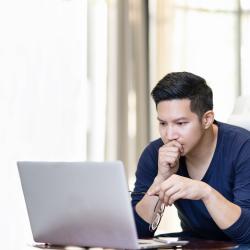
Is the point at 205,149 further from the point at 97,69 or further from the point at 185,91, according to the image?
the point at 97,69

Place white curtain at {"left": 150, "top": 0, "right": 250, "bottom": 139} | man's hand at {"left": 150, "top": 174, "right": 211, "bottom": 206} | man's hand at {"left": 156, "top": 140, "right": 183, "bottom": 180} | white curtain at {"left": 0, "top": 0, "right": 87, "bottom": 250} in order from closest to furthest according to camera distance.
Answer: man's hand at {"left": 150, "top": 174, "right": 211, "bottom": 206}, man's hand at {"left": 156, "top": 140, "right": 183, "bottom": 180}, white curtain at {"left": 0, "top": 0, "right": 87, "bottom": 250}, white curtain at {"left": 150, "top": 0, "right": 250, "bottom": 139}

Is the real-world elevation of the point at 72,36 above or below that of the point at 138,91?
above

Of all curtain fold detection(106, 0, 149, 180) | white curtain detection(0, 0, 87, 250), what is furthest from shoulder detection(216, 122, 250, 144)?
curtain fold detection(106, 0, 149, 180)

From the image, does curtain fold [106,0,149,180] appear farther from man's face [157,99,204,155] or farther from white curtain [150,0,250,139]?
man's face [157,99,204,155]

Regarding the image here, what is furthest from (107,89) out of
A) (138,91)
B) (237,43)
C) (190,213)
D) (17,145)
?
(190,213)

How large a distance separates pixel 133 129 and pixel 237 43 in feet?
2.94

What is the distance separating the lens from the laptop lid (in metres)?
1.51

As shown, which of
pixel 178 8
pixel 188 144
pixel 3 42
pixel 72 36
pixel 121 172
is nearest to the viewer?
pixel 121 172

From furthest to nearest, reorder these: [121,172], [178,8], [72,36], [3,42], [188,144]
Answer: [178,8], [72,36], [3,42], [188,144], [121,172]

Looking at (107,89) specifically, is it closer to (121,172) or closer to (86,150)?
(86,150)

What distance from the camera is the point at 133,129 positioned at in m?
4.01

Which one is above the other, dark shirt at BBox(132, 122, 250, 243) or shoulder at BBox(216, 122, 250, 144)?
shoulder at BBox(216, 122, 250, 144)

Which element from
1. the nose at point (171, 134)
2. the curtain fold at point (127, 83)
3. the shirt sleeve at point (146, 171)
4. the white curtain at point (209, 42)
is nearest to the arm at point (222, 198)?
the nose at point (171, 134)

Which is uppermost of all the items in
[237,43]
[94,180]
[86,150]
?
[237,43]
